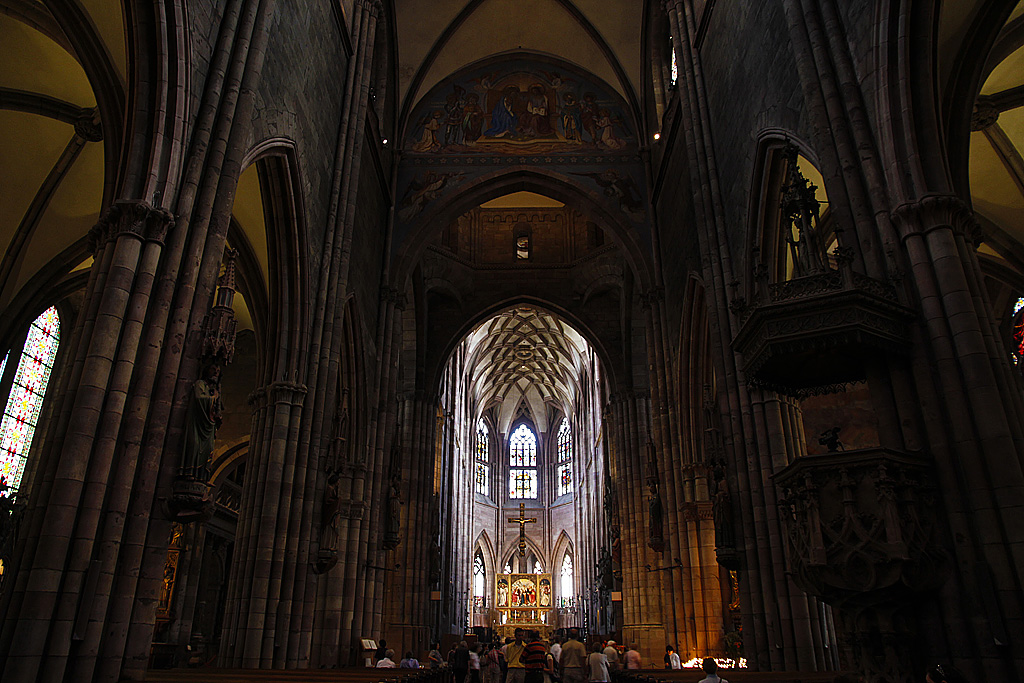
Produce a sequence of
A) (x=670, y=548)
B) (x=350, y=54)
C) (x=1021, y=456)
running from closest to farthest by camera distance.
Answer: (x=1021, y=456) → (x=350, y=54) → (x=670, y=548)

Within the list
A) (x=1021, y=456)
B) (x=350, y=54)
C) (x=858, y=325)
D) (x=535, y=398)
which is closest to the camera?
(x=1021, y=456)

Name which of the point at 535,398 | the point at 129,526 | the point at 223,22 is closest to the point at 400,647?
the point at 129,526

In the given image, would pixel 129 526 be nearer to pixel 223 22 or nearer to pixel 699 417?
pixel 223 22

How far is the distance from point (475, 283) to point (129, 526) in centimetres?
1852

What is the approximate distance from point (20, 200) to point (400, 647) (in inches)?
543

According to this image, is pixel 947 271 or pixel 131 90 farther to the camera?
pixel 131 90

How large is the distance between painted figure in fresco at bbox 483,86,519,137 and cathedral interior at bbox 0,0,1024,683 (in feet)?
0.36

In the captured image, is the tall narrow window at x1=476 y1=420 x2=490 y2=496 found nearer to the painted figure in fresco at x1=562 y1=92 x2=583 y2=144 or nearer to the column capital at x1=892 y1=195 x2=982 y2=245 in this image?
the painted figure in fresco at x1=562 y1=92 x2=583 y2=144

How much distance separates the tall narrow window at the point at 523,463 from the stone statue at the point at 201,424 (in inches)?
1479

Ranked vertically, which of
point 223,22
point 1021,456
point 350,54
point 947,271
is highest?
point 350,54

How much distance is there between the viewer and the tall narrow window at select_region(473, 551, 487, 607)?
38897 mm

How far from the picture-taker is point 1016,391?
5961 millimetres

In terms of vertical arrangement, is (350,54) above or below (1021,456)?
above

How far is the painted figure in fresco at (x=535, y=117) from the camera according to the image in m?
19.7
